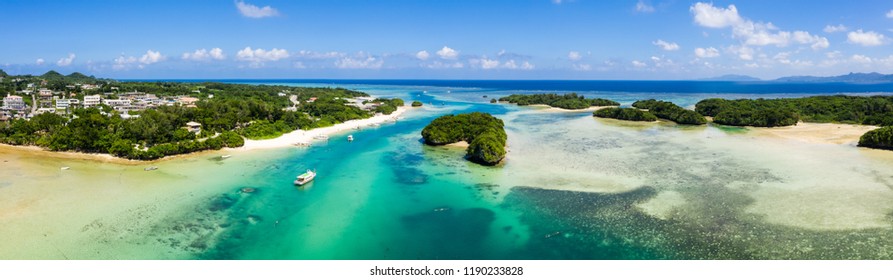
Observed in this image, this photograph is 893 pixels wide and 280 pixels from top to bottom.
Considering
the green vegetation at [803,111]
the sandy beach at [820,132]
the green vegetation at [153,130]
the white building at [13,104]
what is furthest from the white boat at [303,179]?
the green vegetation at [803,111]

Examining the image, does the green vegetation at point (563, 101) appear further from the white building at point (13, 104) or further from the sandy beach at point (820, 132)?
the white building at point (13, 104)

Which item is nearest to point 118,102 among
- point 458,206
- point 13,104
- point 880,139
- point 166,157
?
point 13,104

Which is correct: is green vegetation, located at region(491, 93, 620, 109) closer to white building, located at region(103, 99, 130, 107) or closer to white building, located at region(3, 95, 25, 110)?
white building, located at region(103, 99, 130, 107)

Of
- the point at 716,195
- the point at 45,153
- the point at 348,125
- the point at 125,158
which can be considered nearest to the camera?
the point at 716,195

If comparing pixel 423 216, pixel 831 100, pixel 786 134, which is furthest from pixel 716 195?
pixel 831 100

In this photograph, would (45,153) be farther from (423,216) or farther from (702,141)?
(702,141)

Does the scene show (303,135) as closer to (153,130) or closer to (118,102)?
(153,130)
